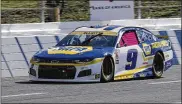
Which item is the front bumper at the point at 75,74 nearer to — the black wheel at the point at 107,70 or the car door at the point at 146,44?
the black wheel at the point at 107,70

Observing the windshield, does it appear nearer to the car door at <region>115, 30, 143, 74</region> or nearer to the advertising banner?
the car door at <region>115, 30, 143, 74</region>

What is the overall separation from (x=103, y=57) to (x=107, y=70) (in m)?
0.39

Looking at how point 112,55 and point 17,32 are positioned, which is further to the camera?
point 17,32

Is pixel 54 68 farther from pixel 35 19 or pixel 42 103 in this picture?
pixel 35 19

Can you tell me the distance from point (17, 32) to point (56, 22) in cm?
163

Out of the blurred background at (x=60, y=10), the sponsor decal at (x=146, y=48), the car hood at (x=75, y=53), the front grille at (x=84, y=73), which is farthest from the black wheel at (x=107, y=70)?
the blurred background at (x=60, y=10)

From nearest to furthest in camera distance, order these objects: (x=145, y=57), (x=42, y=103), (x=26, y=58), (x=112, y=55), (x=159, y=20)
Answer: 1. (x=42, y=103)
2. (x=112, y=55)
3. (x=145, y=57)
4. (x=26, y=58)
5. (x=159, y=20)

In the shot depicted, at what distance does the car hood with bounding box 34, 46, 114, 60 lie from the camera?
14758 millimetres

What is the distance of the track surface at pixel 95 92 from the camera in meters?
11.6

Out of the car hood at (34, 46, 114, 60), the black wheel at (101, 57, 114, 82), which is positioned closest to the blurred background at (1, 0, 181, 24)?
the car hood at (34, 46, 114, 60)

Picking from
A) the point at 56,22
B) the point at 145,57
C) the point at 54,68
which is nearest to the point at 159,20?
the point at 56,22

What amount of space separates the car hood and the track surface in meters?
0.59

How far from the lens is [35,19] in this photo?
21484mm

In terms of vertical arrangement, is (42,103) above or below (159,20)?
above
